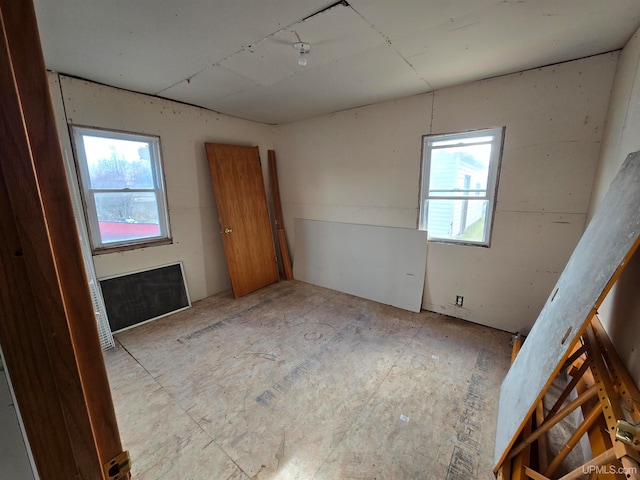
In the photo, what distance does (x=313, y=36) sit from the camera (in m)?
1.79

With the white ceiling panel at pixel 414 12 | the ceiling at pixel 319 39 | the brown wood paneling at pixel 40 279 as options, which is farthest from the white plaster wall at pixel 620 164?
the brown wood paneling at pixel 40 279

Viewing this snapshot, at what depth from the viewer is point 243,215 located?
12.5 feet

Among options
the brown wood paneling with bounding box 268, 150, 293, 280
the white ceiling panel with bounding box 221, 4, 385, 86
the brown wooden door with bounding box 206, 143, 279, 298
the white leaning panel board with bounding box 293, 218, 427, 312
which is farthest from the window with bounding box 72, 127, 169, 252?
the white leaning panel board with bounding box 293, 218, 427, 312

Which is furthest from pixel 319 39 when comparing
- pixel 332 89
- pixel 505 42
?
pixel 505 42

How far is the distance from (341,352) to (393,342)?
55cm

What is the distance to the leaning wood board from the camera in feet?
3.66

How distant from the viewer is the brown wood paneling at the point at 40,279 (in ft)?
1.18

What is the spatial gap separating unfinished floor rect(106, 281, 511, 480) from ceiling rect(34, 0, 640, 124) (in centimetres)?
251

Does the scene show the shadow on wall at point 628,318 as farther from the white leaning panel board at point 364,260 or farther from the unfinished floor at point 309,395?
the white leaning panel board at point 364,260

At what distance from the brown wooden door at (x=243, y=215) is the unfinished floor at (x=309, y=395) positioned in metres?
0.86

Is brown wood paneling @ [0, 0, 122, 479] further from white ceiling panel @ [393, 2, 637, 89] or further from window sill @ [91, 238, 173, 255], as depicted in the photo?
window sill @ [91, 238, 173, 255]

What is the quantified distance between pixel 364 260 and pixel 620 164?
245 cm

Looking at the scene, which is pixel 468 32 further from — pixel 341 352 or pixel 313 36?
pixel 341 352

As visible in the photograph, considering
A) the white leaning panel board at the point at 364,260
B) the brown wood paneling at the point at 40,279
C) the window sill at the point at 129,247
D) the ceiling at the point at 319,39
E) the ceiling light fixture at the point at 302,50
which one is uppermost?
the ceiling at the point at 319,39
